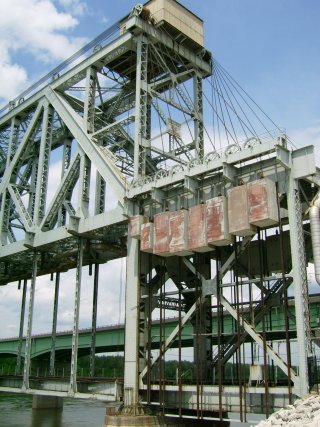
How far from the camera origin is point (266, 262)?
120 feet

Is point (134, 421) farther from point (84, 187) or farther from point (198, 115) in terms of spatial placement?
point (198, 115)

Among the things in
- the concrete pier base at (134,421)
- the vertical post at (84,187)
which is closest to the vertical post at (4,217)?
the vertical post at (84,187)

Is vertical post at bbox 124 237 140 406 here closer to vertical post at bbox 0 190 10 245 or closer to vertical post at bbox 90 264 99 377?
vertical post at bbox 90 264 99 377

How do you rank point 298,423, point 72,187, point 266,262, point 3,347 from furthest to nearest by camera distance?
point 3,347, point 72,187, point 266,262, point 298,423

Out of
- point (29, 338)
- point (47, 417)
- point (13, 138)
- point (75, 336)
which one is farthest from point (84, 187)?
point (47, 417)

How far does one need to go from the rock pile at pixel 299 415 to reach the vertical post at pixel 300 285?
2808 mm

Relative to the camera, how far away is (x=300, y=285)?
26.8 metres

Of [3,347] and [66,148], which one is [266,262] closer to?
[66,148]

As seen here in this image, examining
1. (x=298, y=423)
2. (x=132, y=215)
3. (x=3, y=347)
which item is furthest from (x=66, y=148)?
(x=3, y=347)

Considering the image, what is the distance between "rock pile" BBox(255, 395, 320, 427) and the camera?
20000 millimetres

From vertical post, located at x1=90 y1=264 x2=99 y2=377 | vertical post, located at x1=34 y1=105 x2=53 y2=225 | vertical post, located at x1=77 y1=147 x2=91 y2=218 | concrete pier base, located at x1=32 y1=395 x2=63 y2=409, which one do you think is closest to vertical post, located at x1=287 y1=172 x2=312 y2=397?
vertical post, located at x1=77 y1=147 x2=91 y2=218

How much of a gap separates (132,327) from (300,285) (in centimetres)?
1216

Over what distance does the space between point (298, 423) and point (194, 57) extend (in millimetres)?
32901

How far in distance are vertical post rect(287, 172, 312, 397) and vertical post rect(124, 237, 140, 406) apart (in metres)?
11.2
